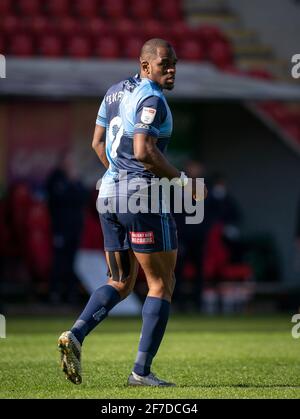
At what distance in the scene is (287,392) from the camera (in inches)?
283

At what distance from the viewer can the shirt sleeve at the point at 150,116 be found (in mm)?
7250

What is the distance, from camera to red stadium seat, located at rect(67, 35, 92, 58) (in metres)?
19.6

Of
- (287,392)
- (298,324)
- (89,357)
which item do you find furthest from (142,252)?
(298,324)

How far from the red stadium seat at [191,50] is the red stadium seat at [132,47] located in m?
0.79

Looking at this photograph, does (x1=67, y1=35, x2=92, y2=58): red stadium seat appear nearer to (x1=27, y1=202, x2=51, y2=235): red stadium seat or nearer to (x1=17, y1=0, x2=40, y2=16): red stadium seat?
(x1=17, y1=0, x2=40, y2=16): red stadium seat

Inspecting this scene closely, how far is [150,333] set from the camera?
746 cm

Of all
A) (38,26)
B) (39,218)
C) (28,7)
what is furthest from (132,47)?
(39,218)

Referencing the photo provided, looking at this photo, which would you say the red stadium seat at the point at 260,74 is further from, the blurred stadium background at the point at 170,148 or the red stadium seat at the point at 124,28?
the red stadium seat at the point at 124,28

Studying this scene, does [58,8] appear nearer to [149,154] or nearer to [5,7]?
[5,7]

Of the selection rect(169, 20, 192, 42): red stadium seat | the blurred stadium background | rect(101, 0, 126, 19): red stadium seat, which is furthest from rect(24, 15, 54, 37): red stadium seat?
rect(169, 20, 192, 42): red stadium seat

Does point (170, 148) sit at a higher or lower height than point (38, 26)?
lower

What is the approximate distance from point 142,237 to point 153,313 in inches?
20.4

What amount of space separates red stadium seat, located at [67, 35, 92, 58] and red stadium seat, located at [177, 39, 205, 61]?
1654 millimetres

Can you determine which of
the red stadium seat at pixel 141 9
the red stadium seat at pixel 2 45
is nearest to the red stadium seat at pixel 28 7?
the red stadium seat at pixel 2 45
